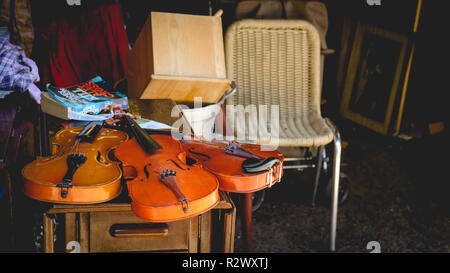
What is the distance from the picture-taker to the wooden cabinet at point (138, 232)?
111 centimetres

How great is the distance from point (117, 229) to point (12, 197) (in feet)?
1.70

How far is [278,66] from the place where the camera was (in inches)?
102

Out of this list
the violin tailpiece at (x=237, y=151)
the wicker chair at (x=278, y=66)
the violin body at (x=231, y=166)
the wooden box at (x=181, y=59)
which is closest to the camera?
the violin body at (x=231, y=166)

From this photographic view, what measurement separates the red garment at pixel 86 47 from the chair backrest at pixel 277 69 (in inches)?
28.3

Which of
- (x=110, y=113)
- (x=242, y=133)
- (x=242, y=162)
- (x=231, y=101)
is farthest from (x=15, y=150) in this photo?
(x=231, y=101)

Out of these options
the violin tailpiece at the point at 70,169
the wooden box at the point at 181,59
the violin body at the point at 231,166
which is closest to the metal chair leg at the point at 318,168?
the wooden box at the point at 181,59

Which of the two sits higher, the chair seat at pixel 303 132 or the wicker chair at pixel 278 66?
the wicker chair at pixel 278 66

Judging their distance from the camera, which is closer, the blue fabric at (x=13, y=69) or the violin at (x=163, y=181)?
the violin at (x=163, y=181)

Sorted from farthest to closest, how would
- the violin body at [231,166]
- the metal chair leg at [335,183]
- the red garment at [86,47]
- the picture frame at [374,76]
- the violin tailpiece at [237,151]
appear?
the picture frame at [374,76] < the red garment at [86,47] < the metal chair leg at [335,183] < the violin tailpiece at [237,151] < the violin body at [231,166]

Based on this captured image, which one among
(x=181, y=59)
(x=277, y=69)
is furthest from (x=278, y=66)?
(x=181, y=59)

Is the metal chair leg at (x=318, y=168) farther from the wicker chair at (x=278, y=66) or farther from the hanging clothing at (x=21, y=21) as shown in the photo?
the hanging clothing at (x=21, y=21)

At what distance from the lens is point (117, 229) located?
113cm

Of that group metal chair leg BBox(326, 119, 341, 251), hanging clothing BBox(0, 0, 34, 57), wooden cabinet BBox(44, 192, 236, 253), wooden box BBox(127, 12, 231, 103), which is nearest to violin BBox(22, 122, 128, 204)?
wooden cabinet BBox(44, 192, 236, 253)
